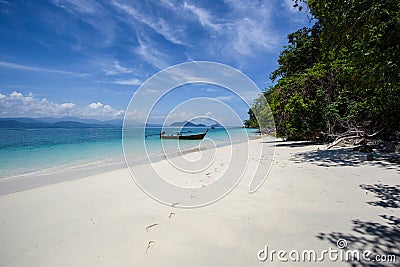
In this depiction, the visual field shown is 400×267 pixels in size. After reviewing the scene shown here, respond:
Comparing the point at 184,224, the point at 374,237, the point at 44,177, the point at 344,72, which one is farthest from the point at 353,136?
the point at 44,177

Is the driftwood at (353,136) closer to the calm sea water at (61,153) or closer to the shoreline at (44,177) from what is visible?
the shoreline at (44,177)

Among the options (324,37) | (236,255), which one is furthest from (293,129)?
(236,255)

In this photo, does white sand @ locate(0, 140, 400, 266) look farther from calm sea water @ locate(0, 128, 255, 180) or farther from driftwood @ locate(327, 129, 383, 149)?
calm sea water @ locate(0, 128, 255, 180)

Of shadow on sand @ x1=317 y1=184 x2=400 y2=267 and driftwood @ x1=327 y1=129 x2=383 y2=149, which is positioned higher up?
driftwood @ x1=327 y1=129 x2=383 y2=149

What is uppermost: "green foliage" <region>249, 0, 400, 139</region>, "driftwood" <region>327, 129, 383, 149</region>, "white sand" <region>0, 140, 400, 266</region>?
"green foliage" <region>249, 0, 400, 139</region>

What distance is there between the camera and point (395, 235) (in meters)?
2.36

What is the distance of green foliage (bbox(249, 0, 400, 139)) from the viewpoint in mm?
4355

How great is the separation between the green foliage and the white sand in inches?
121

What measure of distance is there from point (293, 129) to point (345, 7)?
26.7 ft

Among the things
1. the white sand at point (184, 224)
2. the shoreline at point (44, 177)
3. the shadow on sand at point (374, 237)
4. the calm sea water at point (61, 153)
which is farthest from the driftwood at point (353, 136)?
the calm sea water at point (61, 153)

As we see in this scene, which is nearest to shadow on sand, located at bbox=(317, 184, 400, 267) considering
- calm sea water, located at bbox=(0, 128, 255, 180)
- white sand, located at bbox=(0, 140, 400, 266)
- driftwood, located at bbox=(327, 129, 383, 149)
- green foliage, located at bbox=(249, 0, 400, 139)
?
white sand, located at bbox=(0, 140, 400, 266)

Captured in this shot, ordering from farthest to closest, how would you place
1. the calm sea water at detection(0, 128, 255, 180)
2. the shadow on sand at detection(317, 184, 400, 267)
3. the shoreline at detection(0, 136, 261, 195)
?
the calm sea water at detection(0, 128, 255, 180) → the shoreline at detection(0, 136, 261, 195) → the shadow on sand at detection(317, 184, 400, 267)

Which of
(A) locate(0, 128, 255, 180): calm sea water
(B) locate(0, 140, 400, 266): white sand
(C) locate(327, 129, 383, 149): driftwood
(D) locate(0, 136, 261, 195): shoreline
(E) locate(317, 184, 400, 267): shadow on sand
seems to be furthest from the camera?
(A) locate(0, 128, 255, 180): calm sea water

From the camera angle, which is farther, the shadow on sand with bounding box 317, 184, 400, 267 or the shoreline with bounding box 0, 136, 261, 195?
the shoreline with bounding box 0, 136, 261, 195
